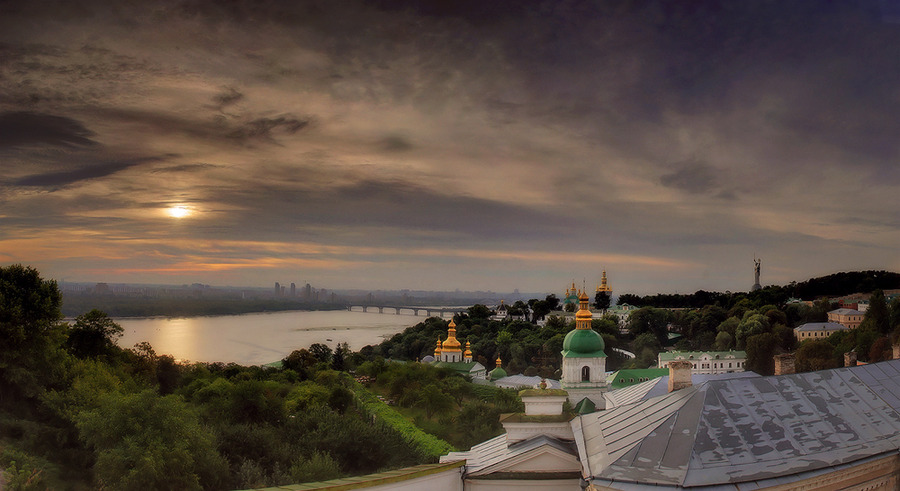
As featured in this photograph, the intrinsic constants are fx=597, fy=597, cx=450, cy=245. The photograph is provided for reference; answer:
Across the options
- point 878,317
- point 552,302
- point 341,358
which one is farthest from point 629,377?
point 552,302

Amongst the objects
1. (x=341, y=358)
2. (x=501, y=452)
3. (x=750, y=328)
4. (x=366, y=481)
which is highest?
(x=366, y=481)

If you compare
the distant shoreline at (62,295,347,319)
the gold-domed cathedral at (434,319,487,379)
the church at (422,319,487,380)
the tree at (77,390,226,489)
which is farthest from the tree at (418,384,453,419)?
the distant shoreline at (62,295,347,319)

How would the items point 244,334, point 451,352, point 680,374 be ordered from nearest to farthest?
point 680,374, point 451,352, point 244,334

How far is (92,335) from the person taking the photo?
25.6m

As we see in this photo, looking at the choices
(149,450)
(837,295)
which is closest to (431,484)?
(149,450)

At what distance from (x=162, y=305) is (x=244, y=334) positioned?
14731mm

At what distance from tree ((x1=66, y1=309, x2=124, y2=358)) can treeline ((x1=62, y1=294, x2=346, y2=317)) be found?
3075mm

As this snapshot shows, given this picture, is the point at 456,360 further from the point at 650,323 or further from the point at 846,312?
the point at 846,312

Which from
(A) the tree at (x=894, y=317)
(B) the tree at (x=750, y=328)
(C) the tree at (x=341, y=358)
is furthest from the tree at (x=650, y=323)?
(C) the tree at (x=341, y=358)

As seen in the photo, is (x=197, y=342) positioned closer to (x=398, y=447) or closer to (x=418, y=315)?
(x=398, y=447)

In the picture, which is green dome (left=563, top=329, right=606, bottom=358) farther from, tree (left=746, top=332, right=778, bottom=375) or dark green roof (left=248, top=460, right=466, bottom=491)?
tree (left=746, top=332, right=778, bottom=375)

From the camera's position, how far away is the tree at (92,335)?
25141 mm

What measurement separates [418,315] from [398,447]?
133 m

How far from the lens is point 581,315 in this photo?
90.9 feet
